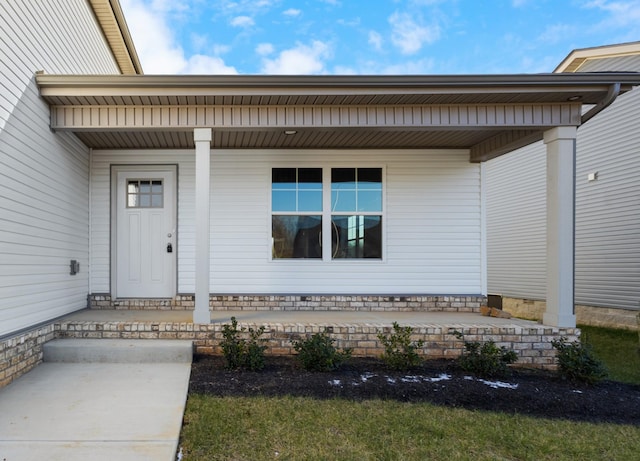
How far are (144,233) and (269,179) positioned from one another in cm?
208

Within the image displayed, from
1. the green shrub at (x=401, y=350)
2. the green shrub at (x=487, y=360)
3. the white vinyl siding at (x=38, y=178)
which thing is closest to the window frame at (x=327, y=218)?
the green shrub at (x=401, y=350)

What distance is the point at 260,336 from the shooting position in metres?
4.72

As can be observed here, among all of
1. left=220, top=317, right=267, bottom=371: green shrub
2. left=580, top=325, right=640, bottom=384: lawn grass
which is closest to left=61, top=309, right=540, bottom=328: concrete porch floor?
left=220, top=317, right=267, bottom=371: green shrub

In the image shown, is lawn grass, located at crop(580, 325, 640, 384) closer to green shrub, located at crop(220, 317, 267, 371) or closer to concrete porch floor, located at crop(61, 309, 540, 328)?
concrete porch floor, located at crop(61, 309, 540, 328)

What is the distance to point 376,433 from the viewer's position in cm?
295

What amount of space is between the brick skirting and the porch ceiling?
2.57m

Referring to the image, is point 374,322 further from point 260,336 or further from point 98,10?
point 98,10

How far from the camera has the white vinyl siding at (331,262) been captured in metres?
6.09

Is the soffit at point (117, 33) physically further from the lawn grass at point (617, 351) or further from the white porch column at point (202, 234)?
the lawn grass at point (617, 351)

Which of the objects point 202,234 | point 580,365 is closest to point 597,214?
point 580,365

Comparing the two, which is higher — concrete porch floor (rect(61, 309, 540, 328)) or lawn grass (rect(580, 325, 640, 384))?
concrete porch floor (rect(61, 309, 540, 328))

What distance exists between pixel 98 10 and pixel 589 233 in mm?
10242

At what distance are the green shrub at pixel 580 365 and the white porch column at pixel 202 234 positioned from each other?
399 centimetres

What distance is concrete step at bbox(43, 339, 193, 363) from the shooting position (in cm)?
434
